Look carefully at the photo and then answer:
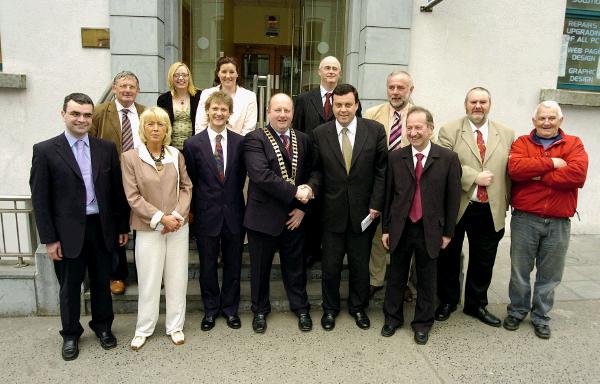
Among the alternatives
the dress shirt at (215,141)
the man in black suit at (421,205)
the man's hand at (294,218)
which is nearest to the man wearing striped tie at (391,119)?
the man in black suit at (421,205)

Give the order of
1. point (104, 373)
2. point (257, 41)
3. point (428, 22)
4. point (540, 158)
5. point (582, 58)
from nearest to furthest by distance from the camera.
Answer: point (104, 373)
point (540, 158)
point (428, 22)
point (582, 58)
point (257, 41)

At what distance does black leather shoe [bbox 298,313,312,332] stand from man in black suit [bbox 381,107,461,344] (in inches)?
25.3

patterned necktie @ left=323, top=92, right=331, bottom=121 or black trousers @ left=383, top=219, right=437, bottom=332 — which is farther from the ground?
patterned necktie @ left=323, top=92, right=331, bottom=121

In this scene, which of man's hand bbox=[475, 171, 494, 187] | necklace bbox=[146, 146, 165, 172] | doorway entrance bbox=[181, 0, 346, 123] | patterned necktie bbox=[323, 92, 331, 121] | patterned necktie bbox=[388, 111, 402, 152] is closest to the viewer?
necklace bbox=[146, 146, 165, 172]

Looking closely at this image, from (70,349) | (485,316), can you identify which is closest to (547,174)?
(485,316)

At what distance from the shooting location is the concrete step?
4.13m

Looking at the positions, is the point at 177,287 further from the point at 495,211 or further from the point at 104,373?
the point at 495,211

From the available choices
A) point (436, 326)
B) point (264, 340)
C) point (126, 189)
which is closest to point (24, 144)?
point (126, 189)

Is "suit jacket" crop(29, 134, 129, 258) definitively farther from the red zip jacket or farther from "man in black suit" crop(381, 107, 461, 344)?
the red zip jacket

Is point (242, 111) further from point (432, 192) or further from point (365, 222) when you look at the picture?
point (432, 192)

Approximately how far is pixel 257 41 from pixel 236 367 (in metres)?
7.03

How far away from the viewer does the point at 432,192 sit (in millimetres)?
3541

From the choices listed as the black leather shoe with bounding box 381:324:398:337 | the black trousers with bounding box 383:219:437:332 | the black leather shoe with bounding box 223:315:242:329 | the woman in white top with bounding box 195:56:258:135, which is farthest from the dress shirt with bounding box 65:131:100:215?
the black leather shoe with bounding box 381:324:398:337

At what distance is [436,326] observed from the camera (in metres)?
4.00
